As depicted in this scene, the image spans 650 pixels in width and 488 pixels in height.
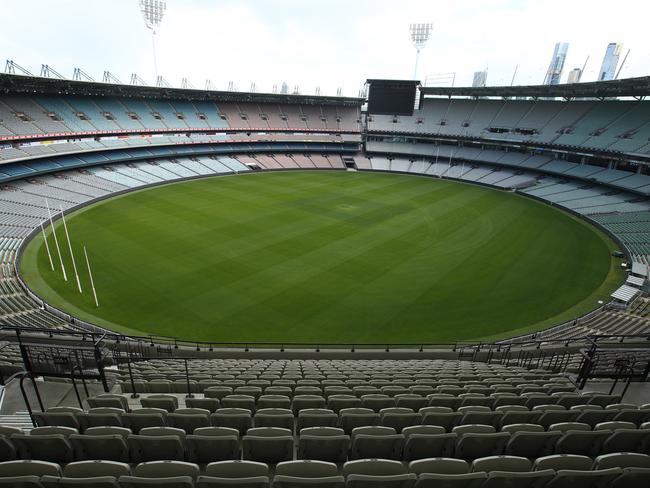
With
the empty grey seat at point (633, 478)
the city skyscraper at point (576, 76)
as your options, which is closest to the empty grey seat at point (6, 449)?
the empty grey seat at point (633, 478)

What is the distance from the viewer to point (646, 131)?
162ft

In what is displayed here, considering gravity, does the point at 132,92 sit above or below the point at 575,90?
above

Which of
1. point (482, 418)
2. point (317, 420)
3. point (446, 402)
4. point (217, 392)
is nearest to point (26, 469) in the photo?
point (317, 420)

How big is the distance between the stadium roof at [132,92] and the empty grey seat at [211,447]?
5522 centimetres

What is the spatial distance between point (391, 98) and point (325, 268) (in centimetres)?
6175

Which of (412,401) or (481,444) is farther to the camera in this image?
(412,401)

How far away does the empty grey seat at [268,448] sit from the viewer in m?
5.79

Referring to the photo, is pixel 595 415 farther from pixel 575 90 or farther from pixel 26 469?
pixel 575 90

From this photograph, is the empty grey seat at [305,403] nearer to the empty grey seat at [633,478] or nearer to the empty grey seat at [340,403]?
the empty grey seat at [340,403]

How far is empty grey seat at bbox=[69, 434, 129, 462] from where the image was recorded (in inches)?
216

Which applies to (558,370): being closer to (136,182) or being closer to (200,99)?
(136,182)

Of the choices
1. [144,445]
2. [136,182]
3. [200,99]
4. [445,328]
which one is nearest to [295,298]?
[445,328]

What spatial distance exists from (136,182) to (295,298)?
38833 millimetres

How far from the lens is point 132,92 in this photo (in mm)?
60219
